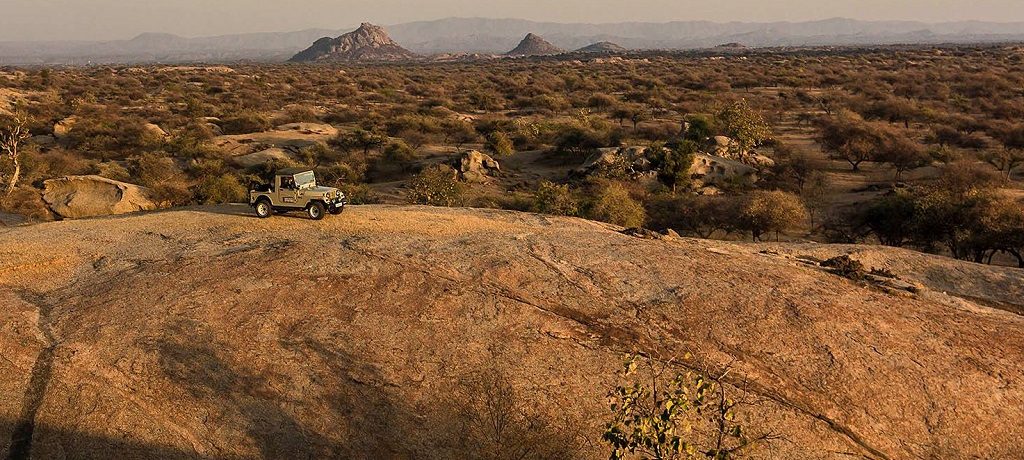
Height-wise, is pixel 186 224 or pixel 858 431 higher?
pixel 186 224

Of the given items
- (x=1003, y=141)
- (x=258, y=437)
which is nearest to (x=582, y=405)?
(x=258, y=437)

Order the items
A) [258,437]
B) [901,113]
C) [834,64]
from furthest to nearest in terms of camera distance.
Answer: [834,64]
[901,113]
[258,437]

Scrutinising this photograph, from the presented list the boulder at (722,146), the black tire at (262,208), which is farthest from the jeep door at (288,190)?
the boulder at (722,146)

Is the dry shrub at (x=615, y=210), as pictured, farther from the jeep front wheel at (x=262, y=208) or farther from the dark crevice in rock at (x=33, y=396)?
the dark crevice in rock at (x=33, y=396)

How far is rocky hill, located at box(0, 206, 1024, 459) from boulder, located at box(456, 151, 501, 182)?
20.2 meters

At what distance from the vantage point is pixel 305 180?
1862 cm

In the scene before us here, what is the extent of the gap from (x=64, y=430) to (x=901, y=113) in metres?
61.4

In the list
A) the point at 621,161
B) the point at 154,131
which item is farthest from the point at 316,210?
the point at 154,131

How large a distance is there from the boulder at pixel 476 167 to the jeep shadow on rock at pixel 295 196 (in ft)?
60.2

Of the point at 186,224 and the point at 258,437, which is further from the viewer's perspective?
the point at 186,224

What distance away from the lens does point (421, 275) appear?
14070 mm

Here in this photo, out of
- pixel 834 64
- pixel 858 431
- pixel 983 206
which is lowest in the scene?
pixel 858 431

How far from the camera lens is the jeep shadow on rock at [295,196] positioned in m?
18.2

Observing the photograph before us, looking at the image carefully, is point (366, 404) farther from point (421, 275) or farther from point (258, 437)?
point (421, 275)
